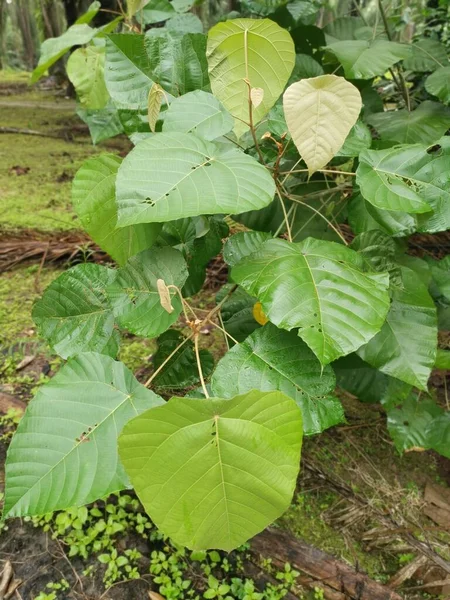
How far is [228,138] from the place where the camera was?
2.47 ft

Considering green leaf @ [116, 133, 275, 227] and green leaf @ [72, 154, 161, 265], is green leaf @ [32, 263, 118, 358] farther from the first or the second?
green leaf @ [116, 133, 275, 227]

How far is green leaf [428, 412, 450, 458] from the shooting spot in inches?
39.0

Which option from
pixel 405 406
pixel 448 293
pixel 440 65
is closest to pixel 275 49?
pixel 448 293

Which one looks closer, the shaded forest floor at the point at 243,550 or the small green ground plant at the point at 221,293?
the small green ground plant at the point at 221,293

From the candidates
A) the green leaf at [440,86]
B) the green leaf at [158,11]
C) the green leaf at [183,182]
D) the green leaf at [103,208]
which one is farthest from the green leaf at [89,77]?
the green leaf at [440,86]

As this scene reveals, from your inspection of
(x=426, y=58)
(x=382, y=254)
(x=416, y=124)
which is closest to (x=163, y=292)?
(x=382, y=254)

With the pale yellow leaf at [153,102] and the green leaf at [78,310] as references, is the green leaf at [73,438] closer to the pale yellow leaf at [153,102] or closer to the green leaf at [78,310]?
the green leaf at [78,310]

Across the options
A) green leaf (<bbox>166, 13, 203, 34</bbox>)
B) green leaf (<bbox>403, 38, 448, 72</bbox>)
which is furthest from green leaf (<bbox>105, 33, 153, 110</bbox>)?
green leaf (<bbox>403, 38, 448, 72</bbox>)

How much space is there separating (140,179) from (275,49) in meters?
0.27

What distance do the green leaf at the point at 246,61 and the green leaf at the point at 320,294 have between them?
213 millimetres

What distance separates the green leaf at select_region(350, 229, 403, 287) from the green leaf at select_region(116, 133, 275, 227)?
0.27 meters

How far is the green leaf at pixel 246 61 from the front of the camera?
59 cm

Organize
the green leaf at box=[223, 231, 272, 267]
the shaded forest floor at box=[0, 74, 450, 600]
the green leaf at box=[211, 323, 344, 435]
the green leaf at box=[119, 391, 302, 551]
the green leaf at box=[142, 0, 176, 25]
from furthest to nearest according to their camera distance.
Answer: the green leaf at box=[142, 0, 176, 25] < the shaded forest floor at box=[0, 74, 450, 600] < the green leaf at box=[223, 231, 272, 267] < the green leaf at box=[211, 323, 344, 435] < the green leaf at box=[119, 391, 302, 551]

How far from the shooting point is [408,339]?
743 millimetres
